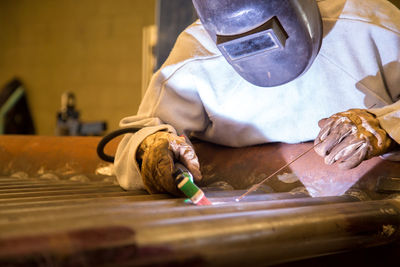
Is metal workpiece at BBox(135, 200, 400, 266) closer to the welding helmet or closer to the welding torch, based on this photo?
the welding torch

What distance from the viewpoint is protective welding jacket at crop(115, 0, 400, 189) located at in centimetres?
111

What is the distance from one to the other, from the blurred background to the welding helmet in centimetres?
378

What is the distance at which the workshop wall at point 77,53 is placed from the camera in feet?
17.3

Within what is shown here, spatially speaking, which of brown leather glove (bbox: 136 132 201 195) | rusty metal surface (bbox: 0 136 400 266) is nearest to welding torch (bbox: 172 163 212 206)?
rusty metal surface (bbox: 0 136 400 266)

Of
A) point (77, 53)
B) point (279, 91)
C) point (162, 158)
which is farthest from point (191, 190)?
point (77, 53)

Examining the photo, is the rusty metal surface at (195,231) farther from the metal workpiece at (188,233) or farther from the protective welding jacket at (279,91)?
the protective welding jacket at (279,91)

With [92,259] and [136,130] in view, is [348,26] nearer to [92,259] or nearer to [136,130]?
[136,130]

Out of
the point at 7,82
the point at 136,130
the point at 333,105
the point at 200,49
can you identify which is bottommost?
the point at 7,82

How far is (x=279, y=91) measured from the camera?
49.0 inches

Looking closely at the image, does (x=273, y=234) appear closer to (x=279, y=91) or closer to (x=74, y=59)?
(x=279, y=91)

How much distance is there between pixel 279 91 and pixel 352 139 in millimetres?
348

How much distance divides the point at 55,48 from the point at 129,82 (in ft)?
4.87

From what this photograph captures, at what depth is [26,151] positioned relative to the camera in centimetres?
179

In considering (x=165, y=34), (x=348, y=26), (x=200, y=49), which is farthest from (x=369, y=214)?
(x=165, y=34)
